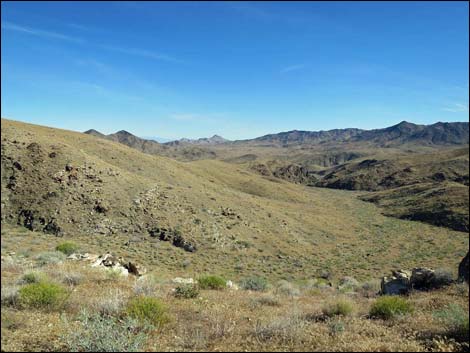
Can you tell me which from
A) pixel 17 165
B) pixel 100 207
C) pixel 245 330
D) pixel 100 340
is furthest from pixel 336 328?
pixel 17 165

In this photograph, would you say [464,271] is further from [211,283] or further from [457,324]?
[211,283]

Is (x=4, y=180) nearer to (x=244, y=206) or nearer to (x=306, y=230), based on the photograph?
(x=244, y=206)

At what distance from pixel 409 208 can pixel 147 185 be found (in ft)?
194

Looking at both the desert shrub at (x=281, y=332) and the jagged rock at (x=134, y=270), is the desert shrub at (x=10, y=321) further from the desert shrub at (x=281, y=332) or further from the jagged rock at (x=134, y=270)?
the jagged rock at (x=134, y=270)

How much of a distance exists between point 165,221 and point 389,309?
2829 cm

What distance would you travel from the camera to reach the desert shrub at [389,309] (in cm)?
847

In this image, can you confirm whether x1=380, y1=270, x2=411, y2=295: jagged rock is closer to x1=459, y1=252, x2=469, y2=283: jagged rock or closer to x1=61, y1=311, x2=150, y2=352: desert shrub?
x1=459, y1=252, x2=469, y2=283: jagged rock

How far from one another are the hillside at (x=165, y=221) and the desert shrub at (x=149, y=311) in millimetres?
17617

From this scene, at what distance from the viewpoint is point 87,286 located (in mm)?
10773

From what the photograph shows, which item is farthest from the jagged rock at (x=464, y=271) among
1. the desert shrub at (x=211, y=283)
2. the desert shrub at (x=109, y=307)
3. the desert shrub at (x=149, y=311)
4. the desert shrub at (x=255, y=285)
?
the desert shrub at (x=109, y=307)

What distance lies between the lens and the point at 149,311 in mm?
7133

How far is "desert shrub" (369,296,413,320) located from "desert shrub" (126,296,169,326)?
5140 mm

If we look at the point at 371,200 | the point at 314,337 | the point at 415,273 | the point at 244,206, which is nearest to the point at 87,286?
the point at 314,337

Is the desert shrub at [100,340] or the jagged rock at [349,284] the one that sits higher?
the desert shrub at [100,340]
